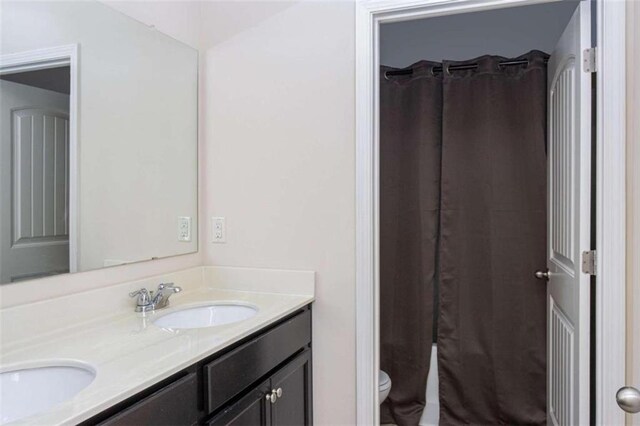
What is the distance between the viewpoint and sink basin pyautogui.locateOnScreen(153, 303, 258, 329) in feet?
5.50

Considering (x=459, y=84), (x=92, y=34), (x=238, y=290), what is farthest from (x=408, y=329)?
(x=92, y=34)

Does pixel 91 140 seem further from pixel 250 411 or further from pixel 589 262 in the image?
pixel 589 262

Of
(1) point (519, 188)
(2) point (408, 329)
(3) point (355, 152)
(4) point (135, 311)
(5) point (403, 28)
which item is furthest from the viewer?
(5) point (403, 28)

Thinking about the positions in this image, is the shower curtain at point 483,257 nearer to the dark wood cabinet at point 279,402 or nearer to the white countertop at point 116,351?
the dark wood cabinet at point 279,402

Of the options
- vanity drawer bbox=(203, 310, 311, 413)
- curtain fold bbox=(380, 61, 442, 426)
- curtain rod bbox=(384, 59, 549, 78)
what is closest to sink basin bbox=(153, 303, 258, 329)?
vanity drawer bbox=(203, 310, 311, 413)

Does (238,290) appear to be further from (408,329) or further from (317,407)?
(408,329)

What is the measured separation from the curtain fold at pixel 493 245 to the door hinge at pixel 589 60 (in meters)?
0.85

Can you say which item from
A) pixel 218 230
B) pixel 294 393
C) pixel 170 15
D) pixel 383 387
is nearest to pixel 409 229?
pixel 383 387

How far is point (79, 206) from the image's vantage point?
146 centimetres

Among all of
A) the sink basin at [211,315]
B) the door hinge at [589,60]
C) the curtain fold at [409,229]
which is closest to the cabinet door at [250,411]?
the sink basin at [211,315]

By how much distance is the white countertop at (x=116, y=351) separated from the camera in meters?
0.86

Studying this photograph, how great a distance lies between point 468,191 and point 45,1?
7.04 ft

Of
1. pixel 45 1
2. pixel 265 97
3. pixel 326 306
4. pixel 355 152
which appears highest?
pixel 45 1

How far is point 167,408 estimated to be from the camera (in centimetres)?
104
